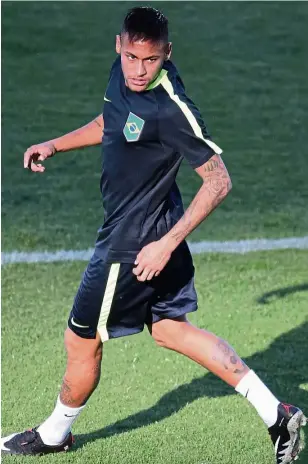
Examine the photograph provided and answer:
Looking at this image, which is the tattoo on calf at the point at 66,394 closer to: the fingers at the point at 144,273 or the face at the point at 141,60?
the fingers at the point at 144,273

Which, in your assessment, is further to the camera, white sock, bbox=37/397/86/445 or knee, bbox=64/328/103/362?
white sock, bbox=37/397/86/445

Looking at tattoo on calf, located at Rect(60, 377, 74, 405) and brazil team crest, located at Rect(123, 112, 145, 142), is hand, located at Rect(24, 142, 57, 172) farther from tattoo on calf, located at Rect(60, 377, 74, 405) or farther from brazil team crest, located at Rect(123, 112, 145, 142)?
tattoo on calf, located at Rect(60, 377, 74, 405)

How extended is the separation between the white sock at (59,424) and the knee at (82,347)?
0.24 meters

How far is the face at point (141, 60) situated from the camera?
464cm

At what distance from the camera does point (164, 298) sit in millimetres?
5113

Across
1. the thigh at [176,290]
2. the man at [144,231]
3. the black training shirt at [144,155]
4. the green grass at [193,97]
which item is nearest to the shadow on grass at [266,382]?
the man at [144,231]

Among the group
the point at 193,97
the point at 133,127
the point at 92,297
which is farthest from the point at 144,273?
the point at 193,97

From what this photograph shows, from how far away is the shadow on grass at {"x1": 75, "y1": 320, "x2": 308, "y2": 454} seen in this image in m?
5.61

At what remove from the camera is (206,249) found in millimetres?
8156

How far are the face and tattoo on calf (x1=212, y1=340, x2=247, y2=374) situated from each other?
46.0 inches

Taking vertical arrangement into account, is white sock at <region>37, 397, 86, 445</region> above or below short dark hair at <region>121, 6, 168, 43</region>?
below

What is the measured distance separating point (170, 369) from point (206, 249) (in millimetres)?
2021

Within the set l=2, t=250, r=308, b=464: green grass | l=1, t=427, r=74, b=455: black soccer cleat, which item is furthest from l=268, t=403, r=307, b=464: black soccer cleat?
l=1, t=427, r=74, b=455: black soccer cleat

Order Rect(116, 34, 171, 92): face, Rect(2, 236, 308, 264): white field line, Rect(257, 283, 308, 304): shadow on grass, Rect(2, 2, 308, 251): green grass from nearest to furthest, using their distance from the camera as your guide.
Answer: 1. Rect(116, 34, 171, 92): face
2. Rect(257, 283, 308, 304): shadow on grass
3. Rect(2, 236, 308, 264): white field line
4. Rect(2, 2, 308, 251): green grass
